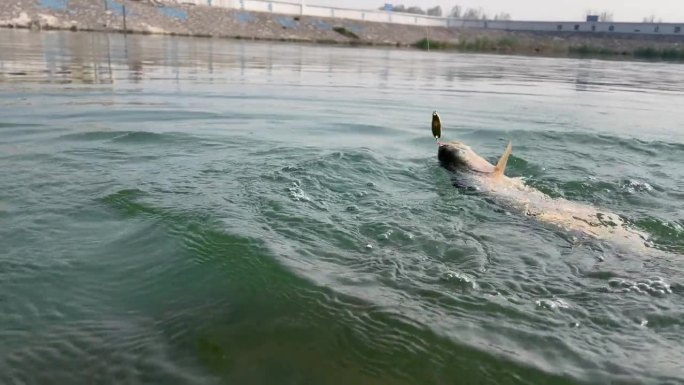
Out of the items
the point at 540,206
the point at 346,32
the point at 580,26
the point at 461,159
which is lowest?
the point at 540,206

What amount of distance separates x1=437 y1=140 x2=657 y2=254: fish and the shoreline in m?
51.0

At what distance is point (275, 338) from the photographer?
307 cm

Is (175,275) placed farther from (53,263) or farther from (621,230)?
(621,230)

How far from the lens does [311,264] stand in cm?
394

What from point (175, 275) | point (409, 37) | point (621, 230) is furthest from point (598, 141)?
point (409, 37)

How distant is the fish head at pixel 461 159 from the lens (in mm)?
6234

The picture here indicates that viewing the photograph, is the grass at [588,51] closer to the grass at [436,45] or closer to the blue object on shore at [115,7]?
the grass at [436,45]

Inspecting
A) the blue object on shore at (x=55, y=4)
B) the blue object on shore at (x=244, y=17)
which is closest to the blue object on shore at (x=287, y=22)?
the blue object on shore at (x=244, y=17)

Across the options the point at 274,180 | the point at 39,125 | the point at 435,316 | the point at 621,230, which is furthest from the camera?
the point at 39,125

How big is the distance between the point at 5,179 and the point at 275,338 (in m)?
3.91

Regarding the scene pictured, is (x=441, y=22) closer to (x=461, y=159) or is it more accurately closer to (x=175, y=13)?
(x=175, y=13)

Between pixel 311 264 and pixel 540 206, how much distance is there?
2690 millimetres

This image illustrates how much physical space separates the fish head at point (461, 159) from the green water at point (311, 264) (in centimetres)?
30

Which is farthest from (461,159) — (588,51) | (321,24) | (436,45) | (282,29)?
(321,24)
